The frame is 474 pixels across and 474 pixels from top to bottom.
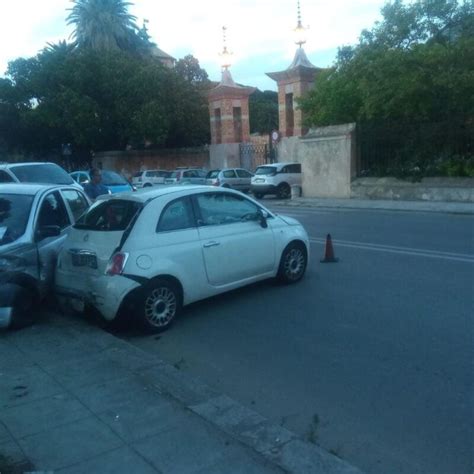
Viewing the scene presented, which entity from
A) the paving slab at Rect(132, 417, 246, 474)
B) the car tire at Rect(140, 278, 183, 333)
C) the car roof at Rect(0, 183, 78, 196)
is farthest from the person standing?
the paving slab at Rect(132, 417, 246, 474)

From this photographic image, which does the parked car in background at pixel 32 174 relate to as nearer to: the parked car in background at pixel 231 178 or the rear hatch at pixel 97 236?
the rear hatch at pixel 97 236

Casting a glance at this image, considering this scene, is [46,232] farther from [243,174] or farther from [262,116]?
[262,116]

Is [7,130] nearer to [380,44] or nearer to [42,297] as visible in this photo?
[380,44]

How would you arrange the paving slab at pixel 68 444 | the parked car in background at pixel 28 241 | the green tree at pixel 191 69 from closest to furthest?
the paving slab at pixel 68 444
the parked car in background at pixel 28 241
the green tree at pixel 191 69

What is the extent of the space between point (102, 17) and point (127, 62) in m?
13.4

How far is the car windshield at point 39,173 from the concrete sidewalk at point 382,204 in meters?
11.6

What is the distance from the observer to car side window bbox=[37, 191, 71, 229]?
27.1ft

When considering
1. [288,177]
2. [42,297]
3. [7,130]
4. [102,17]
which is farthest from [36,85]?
[42,297]

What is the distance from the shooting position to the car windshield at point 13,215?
759 centimetres

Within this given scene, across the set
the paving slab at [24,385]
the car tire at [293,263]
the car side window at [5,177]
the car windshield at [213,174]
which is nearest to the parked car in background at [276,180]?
the car windshield at [213,174]

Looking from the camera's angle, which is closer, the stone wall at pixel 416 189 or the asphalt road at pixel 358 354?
the asphalt road at pixel 358 354

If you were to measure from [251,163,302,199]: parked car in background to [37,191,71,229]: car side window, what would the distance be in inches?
791

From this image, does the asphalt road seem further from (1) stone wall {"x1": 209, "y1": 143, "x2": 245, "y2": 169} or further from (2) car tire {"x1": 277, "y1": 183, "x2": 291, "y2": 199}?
(1) stone wall {"x1": 209, "y1": 143, "x2": 245, "y2": 169}

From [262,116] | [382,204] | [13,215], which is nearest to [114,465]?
[13,215]
